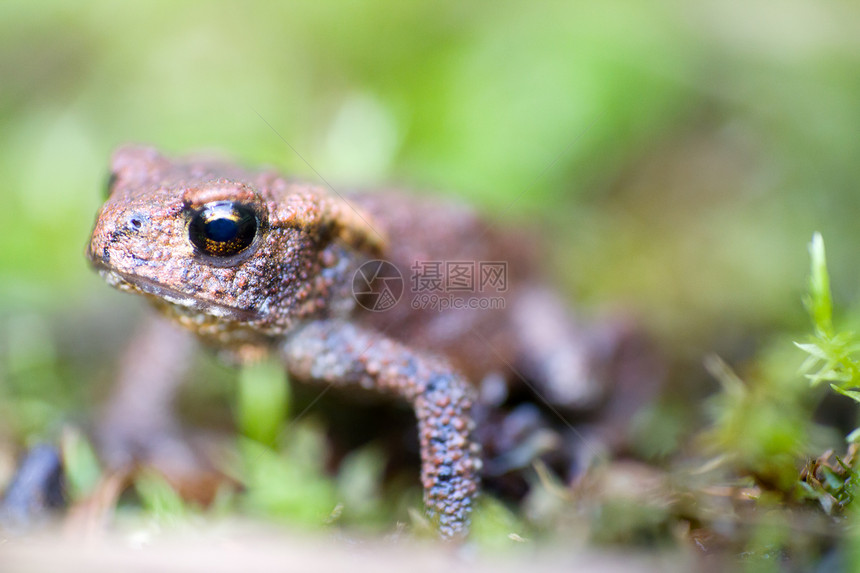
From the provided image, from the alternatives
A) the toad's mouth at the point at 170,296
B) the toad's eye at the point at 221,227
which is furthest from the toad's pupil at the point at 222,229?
the toad's mouth at the point at 170,296

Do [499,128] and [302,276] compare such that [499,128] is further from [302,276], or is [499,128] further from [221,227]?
[221,227]

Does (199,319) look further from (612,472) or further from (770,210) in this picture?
(770,210)

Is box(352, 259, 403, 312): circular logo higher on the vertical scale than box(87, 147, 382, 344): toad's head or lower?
lower

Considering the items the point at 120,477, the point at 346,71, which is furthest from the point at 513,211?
the point at 120,477

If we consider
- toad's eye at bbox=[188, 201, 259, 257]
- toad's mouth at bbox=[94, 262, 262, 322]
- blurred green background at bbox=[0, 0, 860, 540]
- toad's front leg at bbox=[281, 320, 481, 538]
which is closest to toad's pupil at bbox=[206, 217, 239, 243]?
toad's eye at bbox=[188, 201, 259, 257]
